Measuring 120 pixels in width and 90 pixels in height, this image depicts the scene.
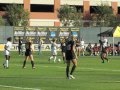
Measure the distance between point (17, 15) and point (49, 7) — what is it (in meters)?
10.5

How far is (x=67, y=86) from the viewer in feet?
67.8

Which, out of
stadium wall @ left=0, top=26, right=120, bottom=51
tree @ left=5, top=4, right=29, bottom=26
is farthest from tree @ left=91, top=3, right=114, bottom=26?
stadium wall @ left=0, top=26, right=120, bottom=51

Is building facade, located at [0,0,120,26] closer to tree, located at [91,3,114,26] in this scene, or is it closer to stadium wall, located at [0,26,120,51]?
tree, located at [91,3,114,26]

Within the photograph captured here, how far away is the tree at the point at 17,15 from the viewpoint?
9100 centimetres

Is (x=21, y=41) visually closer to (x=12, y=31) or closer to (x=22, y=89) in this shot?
(x=12, y=31)

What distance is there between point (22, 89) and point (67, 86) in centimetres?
207

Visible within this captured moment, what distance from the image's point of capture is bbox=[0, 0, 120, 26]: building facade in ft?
319

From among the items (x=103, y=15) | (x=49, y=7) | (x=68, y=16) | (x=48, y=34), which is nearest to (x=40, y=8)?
(x=49, y=7)

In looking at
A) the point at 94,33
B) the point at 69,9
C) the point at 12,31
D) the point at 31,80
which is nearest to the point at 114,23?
the point at 69,9

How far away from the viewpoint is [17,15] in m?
91.9

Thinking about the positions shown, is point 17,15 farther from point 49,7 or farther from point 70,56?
point 70,56

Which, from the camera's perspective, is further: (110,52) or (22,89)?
(110,52)

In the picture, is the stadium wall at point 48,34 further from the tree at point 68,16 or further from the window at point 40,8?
the window at point 40,8

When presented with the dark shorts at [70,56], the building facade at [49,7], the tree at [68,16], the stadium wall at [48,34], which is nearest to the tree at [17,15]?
the building facade at [49,7]
